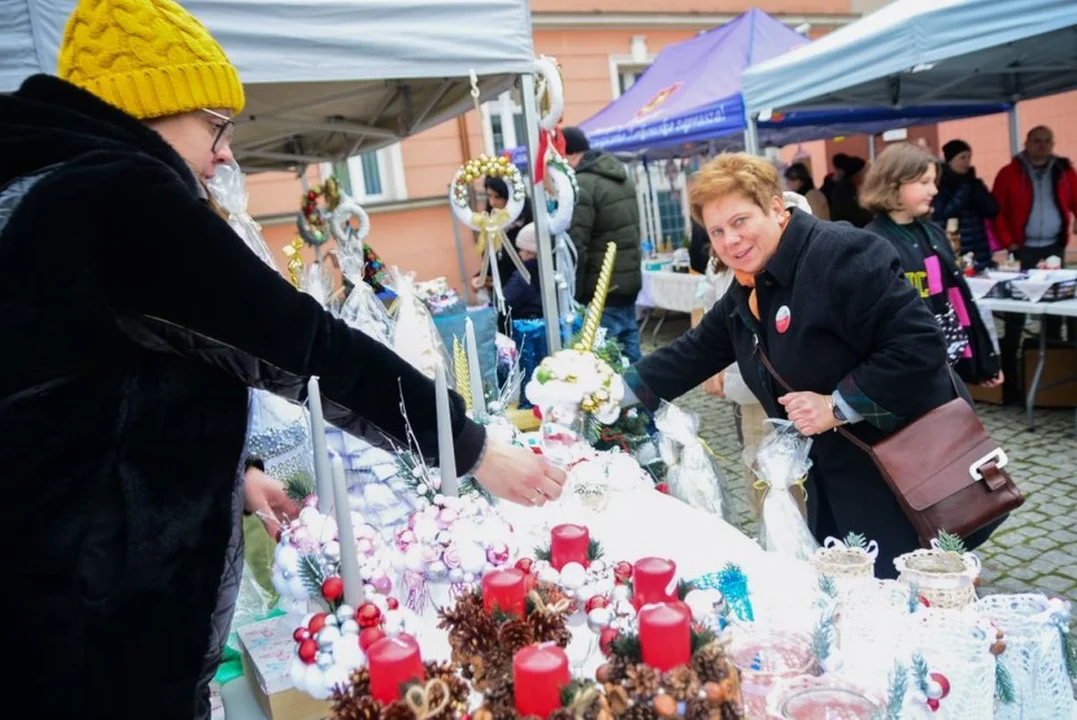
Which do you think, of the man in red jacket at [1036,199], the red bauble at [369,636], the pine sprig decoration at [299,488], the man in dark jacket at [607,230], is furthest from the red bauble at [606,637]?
the man in red jacket at [1036,199]

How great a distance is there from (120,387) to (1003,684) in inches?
44.8

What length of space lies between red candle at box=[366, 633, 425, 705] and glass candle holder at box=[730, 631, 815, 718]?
1.24ft

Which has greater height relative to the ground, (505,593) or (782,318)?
(782,318)

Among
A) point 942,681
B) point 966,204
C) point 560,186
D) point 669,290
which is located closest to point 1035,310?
point 966,204

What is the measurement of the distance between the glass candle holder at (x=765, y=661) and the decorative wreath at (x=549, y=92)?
228cm

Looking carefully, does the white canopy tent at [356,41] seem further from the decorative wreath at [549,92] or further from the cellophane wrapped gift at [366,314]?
the cellophane wrapped gift at [366,314]

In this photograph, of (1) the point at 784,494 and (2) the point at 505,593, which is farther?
(1) the point at 784,494

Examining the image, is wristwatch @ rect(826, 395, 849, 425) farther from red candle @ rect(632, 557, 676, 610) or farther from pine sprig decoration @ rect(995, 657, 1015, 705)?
red candle @ rect(632, 557, 676, 610)

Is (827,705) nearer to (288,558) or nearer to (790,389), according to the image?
(288,558)

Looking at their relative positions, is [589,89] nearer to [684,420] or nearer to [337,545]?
[684,420]

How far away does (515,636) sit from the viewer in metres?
0.87

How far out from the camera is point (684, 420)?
2229mm

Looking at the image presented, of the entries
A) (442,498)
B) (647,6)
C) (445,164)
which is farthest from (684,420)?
(647,6)

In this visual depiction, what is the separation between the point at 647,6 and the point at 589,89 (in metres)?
1.65
